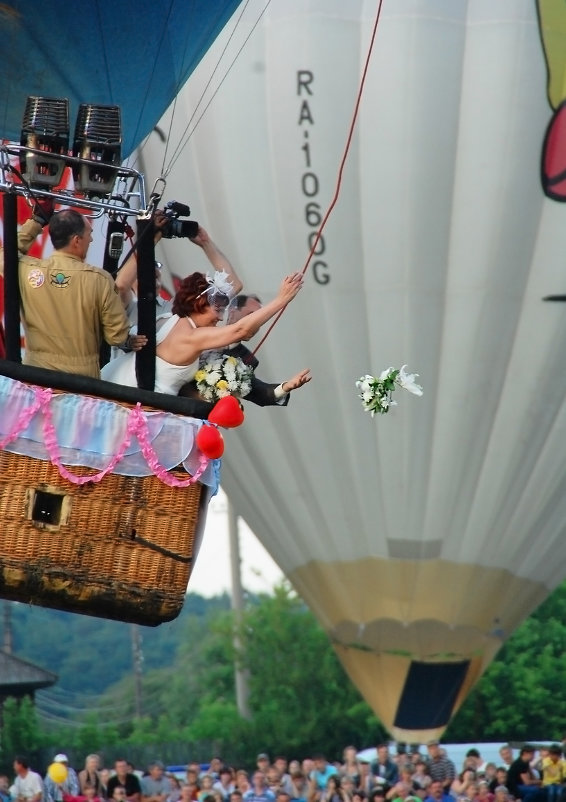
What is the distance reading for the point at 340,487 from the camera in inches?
484

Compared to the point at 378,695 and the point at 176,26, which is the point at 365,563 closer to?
the point at 378,695

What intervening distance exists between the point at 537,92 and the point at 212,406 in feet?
22.8

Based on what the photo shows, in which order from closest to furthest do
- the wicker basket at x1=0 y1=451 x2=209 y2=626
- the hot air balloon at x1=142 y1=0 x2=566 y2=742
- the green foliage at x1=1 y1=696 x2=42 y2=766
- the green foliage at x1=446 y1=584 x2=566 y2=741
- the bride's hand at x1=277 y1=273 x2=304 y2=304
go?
the wicker basket at x1=0 y1=451 x2=209 y2=626 < the bride's hand at x1=277 y1=273 x2=304 y2=304 < the hot air balloon at x1=142 y1=0 x2=566 y2=742 < the green foliage at x1=1 y1=696 x2=42 y2=766 < the green foliage at x1=446 y1=584 x2=566 y2=741

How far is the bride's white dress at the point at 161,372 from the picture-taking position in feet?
15.8

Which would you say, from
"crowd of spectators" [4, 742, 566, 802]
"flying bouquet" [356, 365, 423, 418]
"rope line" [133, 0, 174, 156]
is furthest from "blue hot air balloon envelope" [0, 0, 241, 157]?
"crowd of spectators" [4, 742, 566, 802]

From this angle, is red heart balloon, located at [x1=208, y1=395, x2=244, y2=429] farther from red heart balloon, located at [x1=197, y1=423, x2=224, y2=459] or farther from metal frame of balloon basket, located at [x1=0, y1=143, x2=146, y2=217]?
metal frame of balloon basket, located at [x1=0, y1=143, x2=146, y2=217]

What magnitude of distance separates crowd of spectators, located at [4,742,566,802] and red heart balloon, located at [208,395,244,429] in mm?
5450

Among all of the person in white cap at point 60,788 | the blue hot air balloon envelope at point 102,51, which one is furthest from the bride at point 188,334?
the person in white cap at point 60,788

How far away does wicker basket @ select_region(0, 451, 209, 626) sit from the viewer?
15.0 ft

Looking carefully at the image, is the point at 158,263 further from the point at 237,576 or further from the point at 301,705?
the point at 301,705

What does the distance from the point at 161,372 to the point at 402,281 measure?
676cm

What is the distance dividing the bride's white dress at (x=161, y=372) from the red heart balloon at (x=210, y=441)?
Answer: 0.24 meters

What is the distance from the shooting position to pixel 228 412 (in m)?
4.59

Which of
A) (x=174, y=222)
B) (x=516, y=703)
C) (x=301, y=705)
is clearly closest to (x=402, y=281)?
(x=174, y=222)
